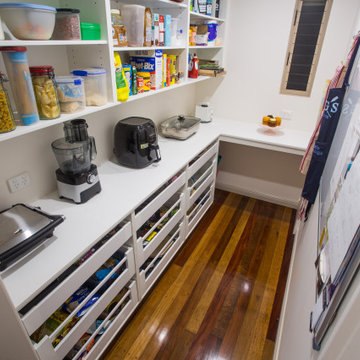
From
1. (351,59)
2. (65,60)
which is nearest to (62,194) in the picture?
(65,60)

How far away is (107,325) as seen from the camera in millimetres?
1443

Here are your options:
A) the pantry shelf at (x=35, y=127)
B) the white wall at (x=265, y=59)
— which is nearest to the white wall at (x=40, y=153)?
the pantry shelf at (x=35, y=127)

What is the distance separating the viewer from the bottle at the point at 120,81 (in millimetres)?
1449

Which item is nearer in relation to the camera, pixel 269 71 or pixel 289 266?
pixel 289 266

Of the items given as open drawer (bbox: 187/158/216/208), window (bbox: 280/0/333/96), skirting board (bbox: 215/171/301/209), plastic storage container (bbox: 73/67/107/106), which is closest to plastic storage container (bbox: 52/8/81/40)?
plastic storage container (bbox: 73/67/107/106)

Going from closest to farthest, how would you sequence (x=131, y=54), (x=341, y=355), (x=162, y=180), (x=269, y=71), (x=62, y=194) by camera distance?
(x=341, y=355), (x=62, y=194), (x=162, y=180), (x=131, y=54), (x=269, y=71)

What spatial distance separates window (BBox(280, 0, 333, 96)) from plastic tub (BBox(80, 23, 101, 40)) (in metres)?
1.83

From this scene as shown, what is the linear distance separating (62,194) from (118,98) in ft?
2.07

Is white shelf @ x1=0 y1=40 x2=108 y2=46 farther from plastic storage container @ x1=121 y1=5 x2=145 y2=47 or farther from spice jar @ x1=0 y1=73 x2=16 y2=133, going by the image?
plastic storage container @ x1=121 y1=5 x2=145 y2=47

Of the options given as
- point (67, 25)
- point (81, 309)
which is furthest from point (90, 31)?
point (81, 309)

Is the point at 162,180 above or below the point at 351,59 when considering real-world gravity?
below

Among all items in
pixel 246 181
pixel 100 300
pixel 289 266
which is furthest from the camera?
pixel 246 181

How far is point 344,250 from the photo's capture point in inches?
26.8

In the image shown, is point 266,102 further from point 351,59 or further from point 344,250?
point 344,250
